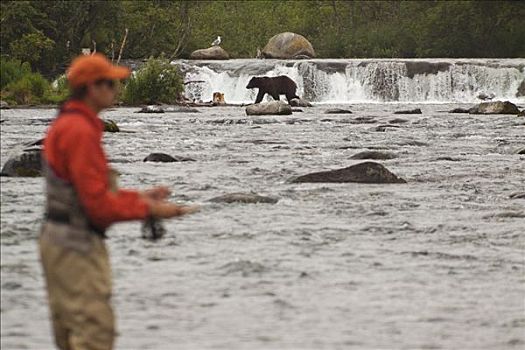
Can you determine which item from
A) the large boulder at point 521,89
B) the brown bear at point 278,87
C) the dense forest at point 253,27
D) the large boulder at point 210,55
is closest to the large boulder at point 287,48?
the large boulder at point 210,55

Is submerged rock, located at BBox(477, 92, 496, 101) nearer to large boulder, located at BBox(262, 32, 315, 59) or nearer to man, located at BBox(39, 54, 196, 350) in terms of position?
large boulder, located at BBox(262, 32, 315, 59)

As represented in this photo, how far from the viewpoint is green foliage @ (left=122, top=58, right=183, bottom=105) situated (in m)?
39.4

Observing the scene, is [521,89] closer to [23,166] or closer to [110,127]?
[110,127]

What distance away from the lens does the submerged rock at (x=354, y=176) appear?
57.2 feet

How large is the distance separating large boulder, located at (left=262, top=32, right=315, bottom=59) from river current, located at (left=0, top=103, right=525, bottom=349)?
137 feet

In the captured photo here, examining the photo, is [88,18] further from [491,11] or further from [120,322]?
[120,322]

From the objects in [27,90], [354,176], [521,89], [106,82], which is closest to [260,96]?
[27,90]

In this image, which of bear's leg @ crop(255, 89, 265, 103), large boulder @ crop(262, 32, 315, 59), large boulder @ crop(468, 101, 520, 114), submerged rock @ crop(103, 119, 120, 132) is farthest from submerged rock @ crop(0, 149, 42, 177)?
large boulder @ crop(262, 32, 315, 59)

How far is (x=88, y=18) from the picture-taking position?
52.1 m

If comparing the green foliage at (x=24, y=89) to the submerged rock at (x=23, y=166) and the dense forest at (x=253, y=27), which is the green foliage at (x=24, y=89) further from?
the submerged rock at (x=23, y=166)

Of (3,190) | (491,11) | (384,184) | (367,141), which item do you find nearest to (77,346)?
(3,190)

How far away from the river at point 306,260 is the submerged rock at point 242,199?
0.75 ft

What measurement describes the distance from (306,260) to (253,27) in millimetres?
73046

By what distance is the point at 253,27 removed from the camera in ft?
274
